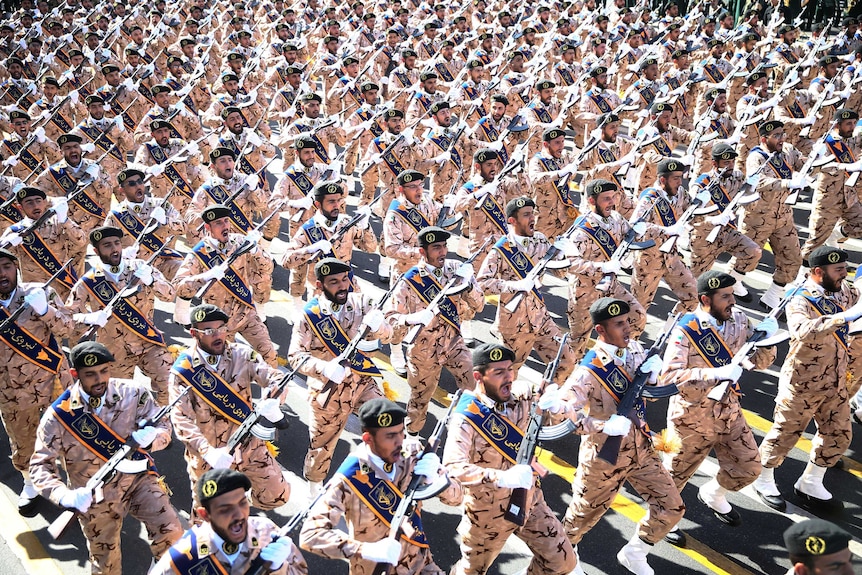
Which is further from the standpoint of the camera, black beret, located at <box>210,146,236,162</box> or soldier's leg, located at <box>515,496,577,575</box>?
black beret, located at <box>210,146,236,162</box>

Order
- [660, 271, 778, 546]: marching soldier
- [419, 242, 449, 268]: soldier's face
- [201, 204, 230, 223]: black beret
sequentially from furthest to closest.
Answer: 1. [201, 204, 230, 223]: black beret
2. [419, 242, 449, 268]: soldier's face
3. [660, 271, 778, 546]: marching soldier

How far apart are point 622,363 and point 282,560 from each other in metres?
3.12

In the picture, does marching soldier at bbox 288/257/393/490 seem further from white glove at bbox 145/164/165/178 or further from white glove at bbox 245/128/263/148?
white glove at bbox 245/128/263/148

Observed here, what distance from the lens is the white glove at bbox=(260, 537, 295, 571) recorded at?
4570 mm

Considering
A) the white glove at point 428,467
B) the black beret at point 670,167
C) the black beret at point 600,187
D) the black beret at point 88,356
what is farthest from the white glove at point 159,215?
the black beret at point 670,167

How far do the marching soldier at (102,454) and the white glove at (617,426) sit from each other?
3414 mm

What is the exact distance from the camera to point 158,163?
502 inches

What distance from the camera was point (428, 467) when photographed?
517 cm

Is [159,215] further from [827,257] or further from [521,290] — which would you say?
[827,257]

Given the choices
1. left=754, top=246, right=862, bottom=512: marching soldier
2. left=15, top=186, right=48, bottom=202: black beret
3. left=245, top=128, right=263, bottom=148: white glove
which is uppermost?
left=15, top=186, right=48, bottom=202: black beret

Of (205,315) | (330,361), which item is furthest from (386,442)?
(205,315)

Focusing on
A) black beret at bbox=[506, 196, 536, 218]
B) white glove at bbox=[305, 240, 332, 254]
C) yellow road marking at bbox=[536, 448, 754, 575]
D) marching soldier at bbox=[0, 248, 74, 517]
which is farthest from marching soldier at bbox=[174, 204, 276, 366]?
yellow road marking at bbox=[536, 448, 754, 575]

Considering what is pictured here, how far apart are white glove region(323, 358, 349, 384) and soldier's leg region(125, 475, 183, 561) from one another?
1682mm

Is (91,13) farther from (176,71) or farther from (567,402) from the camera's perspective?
(567,402)
